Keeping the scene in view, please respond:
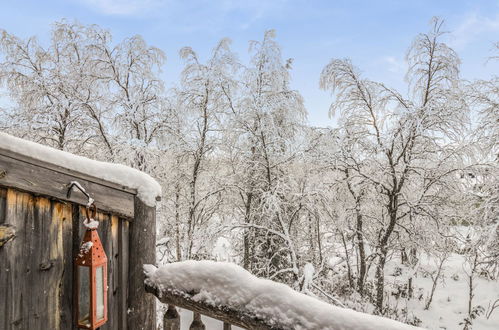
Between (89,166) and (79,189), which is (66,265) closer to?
(79,189)

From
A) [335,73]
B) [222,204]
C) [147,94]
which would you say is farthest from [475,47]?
[147,94]

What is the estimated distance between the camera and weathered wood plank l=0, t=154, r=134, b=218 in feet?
4.48

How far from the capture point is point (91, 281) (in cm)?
148

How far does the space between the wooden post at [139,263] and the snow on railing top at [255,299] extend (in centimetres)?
27

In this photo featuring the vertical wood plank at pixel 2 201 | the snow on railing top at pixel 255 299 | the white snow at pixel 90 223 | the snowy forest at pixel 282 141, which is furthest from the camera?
the snowy forest at pixel 282 141

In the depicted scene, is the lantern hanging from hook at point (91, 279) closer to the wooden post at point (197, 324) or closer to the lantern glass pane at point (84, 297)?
the lantern glass pane at point (84, 297)

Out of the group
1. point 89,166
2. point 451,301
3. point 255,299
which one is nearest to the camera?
point 255,299

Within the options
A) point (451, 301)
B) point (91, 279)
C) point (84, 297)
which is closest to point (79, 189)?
point (91, 279)

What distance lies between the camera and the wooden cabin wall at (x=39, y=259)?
54.0 inches

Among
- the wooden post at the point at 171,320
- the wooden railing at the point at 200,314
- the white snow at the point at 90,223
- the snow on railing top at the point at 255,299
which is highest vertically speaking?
the white snow at the point at 90,223

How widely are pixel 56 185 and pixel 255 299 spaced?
3.37 ft

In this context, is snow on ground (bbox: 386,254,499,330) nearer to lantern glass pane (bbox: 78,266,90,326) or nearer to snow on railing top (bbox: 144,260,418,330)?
snow on railing top (bbox: 144,260,418,330)

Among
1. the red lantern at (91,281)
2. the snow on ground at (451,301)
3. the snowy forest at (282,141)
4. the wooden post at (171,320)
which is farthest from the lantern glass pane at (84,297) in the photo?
the snow on ground at (451,301)

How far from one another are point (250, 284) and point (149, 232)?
2.76ft
